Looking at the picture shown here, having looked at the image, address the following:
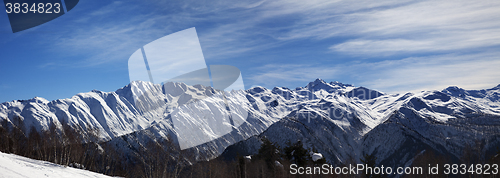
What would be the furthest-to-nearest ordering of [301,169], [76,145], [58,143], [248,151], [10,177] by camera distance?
[248,151]
[301,169]
[76,145]
[58,143]
[10,177]

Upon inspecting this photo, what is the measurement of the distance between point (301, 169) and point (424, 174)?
31.1 metres

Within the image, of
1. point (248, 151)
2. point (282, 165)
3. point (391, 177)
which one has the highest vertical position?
point (282, 165)

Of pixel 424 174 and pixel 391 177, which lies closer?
pixel 424 174

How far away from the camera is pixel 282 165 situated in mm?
66312

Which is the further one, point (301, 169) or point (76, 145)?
point (301, 169)

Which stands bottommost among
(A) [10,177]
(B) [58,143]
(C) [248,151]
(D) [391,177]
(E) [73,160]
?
(D) [391,177]

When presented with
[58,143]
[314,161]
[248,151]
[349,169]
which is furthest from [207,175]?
[248,151]

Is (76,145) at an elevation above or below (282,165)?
above

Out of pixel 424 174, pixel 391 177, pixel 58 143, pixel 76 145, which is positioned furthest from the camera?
pixel 391 177

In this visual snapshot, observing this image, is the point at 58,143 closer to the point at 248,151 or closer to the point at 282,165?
the point at 282,165

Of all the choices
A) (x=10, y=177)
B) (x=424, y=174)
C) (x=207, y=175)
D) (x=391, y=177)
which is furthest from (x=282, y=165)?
(x=391, y=177)

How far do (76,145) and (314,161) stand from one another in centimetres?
4724

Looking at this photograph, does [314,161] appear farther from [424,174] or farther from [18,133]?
[18,133]

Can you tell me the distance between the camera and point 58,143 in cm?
5844
